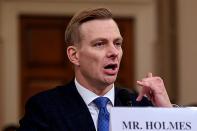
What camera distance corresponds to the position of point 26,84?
20.8ft

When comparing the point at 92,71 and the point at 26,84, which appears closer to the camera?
the point at 92,71

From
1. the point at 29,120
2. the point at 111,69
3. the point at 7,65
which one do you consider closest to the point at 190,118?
the point at 111,69

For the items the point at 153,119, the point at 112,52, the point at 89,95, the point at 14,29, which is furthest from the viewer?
the point at 14,29

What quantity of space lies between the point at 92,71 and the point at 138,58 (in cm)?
396

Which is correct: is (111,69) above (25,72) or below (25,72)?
above

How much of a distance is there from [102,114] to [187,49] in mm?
3820

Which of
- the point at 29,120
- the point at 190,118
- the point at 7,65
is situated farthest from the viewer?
the point at 7,65

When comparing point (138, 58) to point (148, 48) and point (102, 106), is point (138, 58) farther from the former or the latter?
point (102, 106)

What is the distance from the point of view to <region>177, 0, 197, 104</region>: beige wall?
238 inches

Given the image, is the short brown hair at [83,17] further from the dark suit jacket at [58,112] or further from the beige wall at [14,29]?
the beige wall at [14,29]

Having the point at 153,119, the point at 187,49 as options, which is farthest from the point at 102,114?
the point at 187,49

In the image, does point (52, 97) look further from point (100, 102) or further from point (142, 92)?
point (142, 92)

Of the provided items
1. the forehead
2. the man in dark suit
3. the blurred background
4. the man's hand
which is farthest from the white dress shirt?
the blurred background

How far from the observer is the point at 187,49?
6.10 metres
